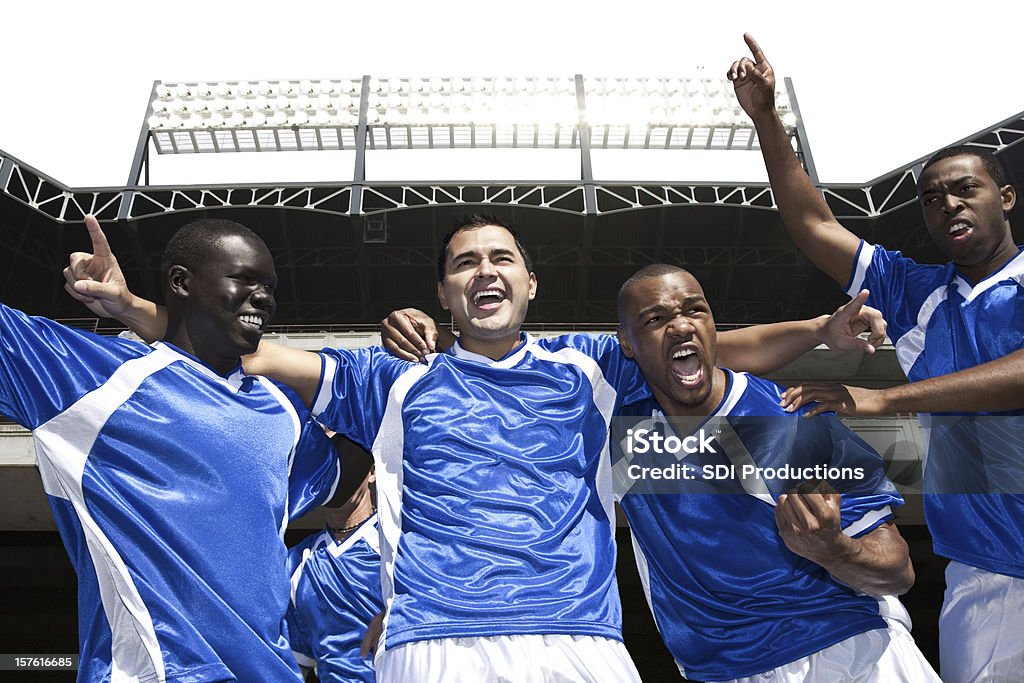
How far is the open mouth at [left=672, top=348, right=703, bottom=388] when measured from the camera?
10.1 feet

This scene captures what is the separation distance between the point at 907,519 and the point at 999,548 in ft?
37.5

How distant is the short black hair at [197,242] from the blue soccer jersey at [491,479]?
60 cm

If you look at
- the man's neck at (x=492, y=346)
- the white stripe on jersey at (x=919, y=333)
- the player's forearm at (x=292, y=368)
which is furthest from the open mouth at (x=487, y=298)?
the white stripe on jersey at (x=919, y=333)

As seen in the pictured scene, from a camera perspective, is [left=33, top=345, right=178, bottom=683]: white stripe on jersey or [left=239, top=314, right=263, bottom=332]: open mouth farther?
[left=239, top=314, right=263, bottom=332]: open mouth

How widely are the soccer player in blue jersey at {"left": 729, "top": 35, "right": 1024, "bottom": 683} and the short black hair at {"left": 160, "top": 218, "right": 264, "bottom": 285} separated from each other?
2.16 meters

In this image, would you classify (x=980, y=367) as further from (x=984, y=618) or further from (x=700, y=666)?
(x=700, y=666)

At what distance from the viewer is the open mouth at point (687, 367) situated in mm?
3070

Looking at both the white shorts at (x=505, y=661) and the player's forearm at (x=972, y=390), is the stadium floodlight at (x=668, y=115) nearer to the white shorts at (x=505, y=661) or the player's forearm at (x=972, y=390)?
the player's forearm at (x=972, y=390)

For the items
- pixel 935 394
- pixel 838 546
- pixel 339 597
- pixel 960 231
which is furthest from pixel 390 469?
pixel 960 231

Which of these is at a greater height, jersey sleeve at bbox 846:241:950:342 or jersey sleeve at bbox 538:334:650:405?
jersey sleeve at bbox 846:241:950:342

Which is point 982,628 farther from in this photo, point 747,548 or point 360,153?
point 360,153

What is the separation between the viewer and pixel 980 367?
299 cm

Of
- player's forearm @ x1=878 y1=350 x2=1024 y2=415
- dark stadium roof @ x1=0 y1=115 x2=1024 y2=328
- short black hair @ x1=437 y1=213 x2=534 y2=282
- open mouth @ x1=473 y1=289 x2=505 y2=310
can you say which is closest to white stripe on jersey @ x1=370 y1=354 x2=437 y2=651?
open mouth @ x1=473 y1=289 x2=505 y2=310

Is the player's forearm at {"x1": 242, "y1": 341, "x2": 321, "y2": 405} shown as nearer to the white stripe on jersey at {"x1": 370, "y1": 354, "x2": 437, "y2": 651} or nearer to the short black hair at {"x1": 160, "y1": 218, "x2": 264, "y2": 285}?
the white stripe on jersey at {"x1": 370, "y1": 354, "x2": 437, "y2": 651}
